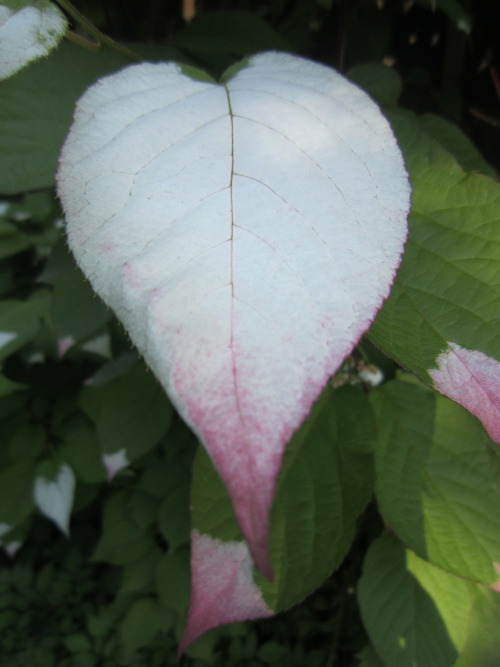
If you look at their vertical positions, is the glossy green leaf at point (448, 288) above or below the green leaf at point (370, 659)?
above

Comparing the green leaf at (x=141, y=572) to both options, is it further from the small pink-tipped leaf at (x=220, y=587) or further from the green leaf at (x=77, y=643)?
the small pink-tipped leaf at (x=220, y=587)

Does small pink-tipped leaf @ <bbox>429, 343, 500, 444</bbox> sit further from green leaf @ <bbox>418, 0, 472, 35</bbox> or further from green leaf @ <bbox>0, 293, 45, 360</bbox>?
green leaf @ <bbox>0, 293, 45, 360</bbox>

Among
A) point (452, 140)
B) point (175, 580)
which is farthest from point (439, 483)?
point (175, 580)

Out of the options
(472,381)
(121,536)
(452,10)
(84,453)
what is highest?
(452,10)

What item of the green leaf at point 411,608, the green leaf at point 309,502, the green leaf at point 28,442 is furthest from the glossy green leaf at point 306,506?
the green leaf at point 28,442

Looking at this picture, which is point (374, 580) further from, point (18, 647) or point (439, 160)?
point (18, 647)

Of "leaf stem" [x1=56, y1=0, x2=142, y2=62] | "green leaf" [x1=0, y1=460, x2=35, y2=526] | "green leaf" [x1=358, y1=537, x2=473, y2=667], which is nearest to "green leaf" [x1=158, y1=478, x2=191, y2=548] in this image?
"green leaf" [x1=0, y1=460, x2=35, y2=526]

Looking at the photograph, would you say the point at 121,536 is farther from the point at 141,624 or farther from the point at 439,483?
the point at 439,483
